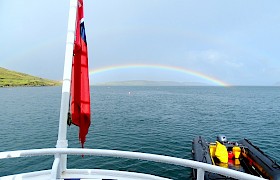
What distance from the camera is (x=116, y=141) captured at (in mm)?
21875

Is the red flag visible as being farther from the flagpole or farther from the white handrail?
the white handrail

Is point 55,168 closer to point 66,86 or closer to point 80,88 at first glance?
point 66,86

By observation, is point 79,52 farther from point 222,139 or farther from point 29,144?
point 29,144

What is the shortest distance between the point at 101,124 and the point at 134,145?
11363 mm

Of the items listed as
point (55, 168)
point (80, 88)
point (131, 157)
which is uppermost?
point (80, 88)

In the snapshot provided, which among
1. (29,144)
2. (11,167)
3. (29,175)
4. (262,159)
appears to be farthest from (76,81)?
(29,144)

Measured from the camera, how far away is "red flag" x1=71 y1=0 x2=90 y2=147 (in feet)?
12.5

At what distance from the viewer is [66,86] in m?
3.33

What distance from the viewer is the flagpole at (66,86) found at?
3.28 m

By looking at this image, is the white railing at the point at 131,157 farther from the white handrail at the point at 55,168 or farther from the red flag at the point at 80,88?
the red flag at the point at 80,88

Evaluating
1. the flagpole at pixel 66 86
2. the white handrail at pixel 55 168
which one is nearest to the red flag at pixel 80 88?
the flagpole at pixel 66 86

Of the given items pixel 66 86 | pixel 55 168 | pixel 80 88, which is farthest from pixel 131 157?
pixel 80 88

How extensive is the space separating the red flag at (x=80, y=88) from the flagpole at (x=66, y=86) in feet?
1.16

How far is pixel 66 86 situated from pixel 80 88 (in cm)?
50
